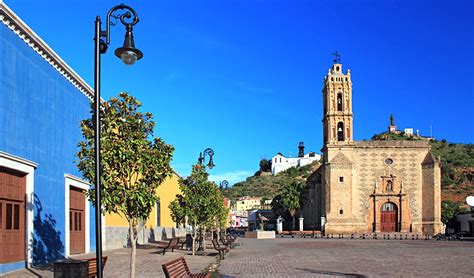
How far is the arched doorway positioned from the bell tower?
29.3 ft

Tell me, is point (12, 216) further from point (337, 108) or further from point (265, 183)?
point (265, 183)

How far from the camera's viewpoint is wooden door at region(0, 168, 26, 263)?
14.5m

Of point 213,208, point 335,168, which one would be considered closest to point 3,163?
point 213,208

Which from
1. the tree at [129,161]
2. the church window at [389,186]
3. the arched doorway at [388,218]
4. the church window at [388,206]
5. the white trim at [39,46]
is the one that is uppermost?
the white trim at [39,46]

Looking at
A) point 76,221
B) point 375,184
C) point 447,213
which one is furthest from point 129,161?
point 447,213

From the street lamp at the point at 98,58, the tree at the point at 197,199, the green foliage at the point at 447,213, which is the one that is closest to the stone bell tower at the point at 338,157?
the green foliage at the point at 447,213

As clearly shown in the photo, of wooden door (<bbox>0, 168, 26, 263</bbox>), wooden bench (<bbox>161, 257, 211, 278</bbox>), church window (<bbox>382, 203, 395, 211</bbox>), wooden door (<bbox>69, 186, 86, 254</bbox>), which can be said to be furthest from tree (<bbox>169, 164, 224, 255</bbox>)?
church window (<bbox>382, 203, 395, 211</bbox>)

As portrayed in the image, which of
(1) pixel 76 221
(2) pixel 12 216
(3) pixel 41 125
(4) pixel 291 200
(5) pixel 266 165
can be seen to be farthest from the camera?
(5) pixel 266 165

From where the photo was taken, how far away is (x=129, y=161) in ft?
32.7

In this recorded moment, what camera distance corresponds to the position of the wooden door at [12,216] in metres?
14.5

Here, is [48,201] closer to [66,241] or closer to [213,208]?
[66,241]

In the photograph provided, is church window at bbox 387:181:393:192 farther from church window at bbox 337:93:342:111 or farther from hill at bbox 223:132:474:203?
hill at bbox 223:132:474:203

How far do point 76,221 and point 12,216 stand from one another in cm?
683

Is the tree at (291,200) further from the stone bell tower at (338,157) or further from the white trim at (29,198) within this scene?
the white trim at (29,198)
